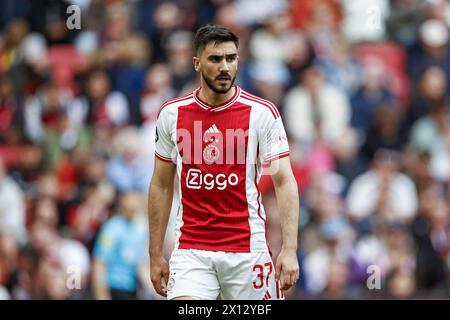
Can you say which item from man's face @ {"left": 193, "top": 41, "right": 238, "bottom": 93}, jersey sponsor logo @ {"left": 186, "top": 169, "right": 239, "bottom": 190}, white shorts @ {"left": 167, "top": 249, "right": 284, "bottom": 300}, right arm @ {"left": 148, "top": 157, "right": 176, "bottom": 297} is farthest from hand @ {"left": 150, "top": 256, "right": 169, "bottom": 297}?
man's face @ {"left": 193, "top": 41, "right": 238, "bottom": 93}

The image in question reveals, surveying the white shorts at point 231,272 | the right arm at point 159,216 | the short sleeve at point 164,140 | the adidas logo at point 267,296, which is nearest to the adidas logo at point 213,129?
the short sleeve at point 164,140

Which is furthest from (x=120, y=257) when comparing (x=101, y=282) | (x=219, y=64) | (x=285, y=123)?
(x=219, y=64)

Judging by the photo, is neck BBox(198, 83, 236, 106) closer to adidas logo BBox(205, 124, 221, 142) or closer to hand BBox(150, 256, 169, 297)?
adidas logo BBox(205, 124, 221, 142)

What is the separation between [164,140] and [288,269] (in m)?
1.26

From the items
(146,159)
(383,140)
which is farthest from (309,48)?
(146,159)

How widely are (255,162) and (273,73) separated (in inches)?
301

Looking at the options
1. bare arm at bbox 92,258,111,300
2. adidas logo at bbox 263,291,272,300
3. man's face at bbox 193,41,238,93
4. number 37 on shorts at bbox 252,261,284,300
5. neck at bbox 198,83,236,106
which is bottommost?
bare arm at bbox 92,258,111,300

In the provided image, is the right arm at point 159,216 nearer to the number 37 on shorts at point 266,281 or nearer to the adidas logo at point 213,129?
the adidas logo at point 213,129

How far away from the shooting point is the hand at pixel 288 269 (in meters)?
8.30

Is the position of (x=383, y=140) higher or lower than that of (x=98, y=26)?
lower

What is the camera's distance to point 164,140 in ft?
29.0

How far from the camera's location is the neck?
8711 mm
